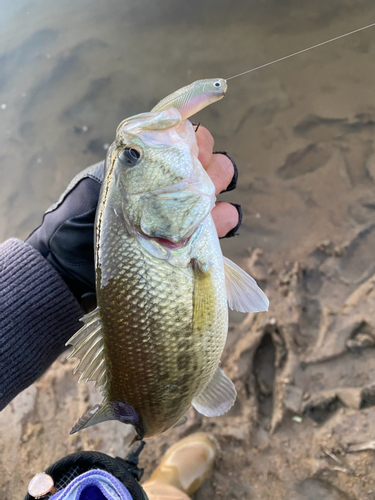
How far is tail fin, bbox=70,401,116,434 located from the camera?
4.13 ft

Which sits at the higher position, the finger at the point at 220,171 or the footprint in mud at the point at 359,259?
the finger at the point at 220,171

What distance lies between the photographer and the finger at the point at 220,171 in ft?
5.35

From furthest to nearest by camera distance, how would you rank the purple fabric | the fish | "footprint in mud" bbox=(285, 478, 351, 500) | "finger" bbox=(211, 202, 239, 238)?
"footprint in mud" bbox=(285, 478, 351, 500) → "finger" bbox=(211, 202, 239, 238) → the purple fabric → the fish

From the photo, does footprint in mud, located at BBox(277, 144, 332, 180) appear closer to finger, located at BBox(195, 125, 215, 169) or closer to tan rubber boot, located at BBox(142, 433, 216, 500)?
finger, located at BBox(195, 125, 215, 169)

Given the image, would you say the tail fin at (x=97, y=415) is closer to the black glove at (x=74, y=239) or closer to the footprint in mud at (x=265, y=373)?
the black glove at (x=74, y=239)

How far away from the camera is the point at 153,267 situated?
4.01 feet

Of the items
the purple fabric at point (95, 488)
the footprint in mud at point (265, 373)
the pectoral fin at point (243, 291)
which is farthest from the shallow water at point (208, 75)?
the purple fabric at point (95, 488)

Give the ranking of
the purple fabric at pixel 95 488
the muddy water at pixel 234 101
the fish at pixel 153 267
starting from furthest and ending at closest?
the muddy water at pixel 234 101, the purple fabric at pixel 95 488, the fish at pixel 153 267

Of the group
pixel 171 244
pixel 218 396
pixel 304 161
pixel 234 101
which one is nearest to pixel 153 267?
pixel 171 244

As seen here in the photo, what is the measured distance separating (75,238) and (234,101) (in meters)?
2.05

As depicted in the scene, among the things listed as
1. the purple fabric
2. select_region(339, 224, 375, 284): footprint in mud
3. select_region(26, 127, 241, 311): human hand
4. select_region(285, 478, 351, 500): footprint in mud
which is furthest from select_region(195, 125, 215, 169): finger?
select_region(285, 478, 351, 500): footprint in mud

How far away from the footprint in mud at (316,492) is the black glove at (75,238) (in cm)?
161

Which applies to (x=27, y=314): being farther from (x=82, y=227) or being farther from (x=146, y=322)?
(x=146, y=322)

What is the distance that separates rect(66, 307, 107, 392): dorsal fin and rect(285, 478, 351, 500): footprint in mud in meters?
1.50
